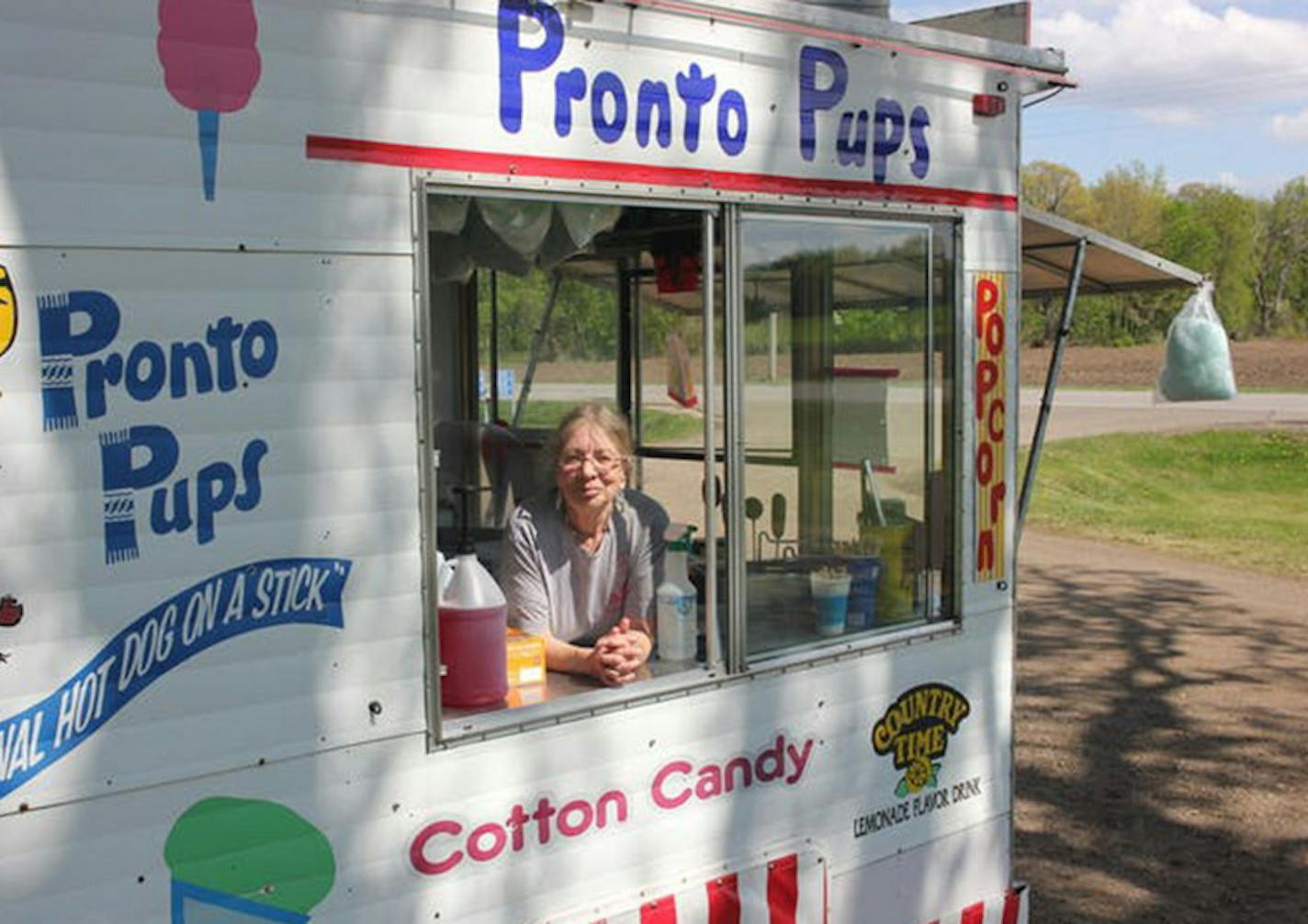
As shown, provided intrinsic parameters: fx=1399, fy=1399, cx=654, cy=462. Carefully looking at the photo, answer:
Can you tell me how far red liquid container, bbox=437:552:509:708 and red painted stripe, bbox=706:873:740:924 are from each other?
707 mm

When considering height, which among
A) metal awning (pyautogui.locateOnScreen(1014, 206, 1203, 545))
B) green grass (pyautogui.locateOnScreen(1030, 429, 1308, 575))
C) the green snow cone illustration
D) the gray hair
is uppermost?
metal awning (pyautogui.locateOnScreen(1014, 206, 1203, 545))

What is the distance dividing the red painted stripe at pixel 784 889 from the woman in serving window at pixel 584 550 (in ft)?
1.98

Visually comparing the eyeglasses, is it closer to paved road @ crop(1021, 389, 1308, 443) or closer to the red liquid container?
Result: the red liquid container

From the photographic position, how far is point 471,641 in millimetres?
2793

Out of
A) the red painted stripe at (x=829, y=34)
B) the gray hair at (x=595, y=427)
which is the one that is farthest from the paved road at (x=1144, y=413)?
the gray hair at (x=595, y=427)

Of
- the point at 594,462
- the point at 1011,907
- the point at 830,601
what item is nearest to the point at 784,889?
the point at 830,601

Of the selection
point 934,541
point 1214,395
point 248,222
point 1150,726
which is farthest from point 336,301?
point 1150,726

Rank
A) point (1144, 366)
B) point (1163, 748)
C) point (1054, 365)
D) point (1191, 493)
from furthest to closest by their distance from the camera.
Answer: point (1144, 366) → point (1191, 493) → point (1163, 748) → point (1054, 365)

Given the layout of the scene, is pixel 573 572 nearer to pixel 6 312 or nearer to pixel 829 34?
pixel 829 34

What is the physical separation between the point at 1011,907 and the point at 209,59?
3.04 metres

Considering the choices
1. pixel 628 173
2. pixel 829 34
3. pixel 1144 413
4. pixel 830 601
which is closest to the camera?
pixel 628 173

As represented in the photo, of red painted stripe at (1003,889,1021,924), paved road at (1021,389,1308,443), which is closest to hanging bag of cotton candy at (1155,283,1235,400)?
red painted stripe at (1003,889,1021,924)

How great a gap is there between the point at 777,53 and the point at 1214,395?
2.51 meters

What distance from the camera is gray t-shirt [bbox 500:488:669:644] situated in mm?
3281
